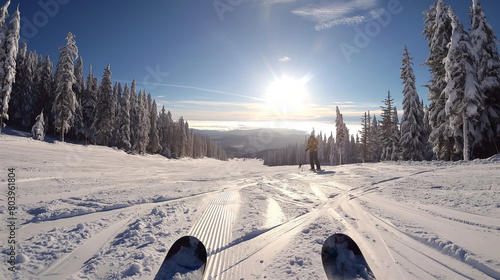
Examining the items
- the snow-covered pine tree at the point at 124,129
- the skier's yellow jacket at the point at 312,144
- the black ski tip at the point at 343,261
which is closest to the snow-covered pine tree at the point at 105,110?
the snow-covered pine tree at the point at 124,129

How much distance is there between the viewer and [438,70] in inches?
830

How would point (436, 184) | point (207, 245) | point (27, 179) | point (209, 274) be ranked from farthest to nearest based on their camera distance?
point (27, 179)
point (436, 184)
point (207, 245)
point (209, 274)

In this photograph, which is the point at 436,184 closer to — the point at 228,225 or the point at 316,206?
the point at 316,206

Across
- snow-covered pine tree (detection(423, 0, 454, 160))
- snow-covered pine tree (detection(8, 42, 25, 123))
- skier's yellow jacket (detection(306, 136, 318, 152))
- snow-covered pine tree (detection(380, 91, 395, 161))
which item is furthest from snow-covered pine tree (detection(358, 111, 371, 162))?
snow-covered pine tree (detection(8, 42, 25, 123))

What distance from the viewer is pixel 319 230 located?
10.5 feet

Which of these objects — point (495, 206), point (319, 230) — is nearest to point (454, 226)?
point (495, 206)

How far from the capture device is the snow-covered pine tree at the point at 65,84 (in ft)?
98.1

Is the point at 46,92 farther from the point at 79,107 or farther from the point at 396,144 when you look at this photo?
the point at 396,144

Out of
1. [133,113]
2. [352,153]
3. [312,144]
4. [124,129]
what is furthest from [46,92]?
[352,153]

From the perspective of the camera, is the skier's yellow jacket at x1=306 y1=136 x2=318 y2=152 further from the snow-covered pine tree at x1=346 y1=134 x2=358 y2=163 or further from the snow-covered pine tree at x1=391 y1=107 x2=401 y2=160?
the snow-covered pine tree at x1=346 y1=134 x2=358 y2=163

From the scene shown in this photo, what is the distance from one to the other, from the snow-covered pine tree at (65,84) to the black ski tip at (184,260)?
3985 centimetres

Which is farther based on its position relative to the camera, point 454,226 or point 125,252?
point 454,226

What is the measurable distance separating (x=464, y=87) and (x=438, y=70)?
551 cm

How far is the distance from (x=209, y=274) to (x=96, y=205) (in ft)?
12.2
